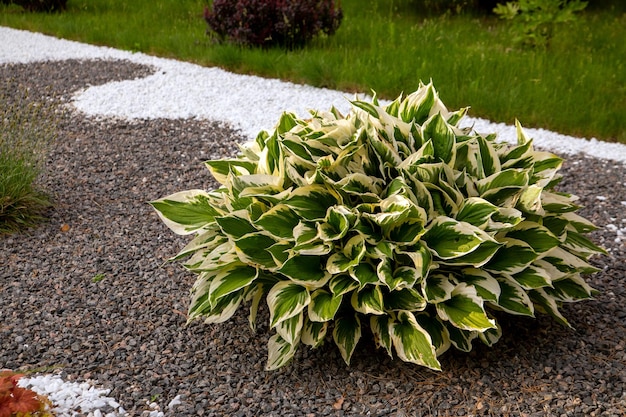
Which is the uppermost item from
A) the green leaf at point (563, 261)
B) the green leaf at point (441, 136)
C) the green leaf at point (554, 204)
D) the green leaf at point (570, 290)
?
the green leaf at point (441, 136)

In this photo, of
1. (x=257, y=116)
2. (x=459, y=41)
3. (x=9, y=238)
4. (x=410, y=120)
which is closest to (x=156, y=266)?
(x=9, y=238)

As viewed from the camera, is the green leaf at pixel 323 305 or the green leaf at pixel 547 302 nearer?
the green leaf at pixel 323 305

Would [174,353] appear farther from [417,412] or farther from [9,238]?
[9,238]

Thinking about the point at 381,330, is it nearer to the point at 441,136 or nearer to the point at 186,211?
the point at 441,136

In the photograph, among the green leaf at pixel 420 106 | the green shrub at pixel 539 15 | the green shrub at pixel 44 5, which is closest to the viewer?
the green leaf at pixel 420 106

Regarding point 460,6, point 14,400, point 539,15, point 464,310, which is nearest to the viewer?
point 14,400

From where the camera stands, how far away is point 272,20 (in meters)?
6.94

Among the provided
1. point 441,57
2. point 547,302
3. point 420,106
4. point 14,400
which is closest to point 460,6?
point 441,57

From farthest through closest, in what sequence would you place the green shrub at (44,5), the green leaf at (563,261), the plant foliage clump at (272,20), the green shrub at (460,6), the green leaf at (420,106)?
the green shrub at (44,5) < the green shrub at (460,6) < the plant foliage clump at (272,20) < the green leaf at (420,106) < the green leaf at (563,261)

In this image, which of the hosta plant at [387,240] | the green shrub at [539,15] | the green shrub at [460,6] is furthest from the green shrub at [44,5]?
the hosta plant at [387,240]

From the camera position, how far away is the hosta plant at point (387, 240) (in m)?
2.20

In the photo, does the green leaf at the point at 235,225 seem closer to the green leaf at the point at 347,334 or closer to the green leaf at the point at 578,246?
the green leaf at the point at 347,334

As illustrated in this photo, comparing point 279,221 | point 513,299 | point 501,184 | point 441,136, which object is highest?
point 441,136

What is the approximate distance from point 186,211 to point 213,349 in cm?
53
